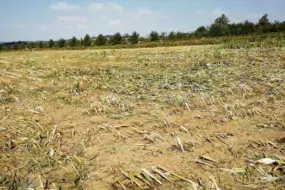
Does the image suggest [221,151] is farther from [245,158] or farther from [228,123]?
[228,123]

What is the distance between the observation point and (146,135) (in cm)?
411

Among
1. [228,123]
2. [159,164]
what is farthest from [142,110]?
[159,164]

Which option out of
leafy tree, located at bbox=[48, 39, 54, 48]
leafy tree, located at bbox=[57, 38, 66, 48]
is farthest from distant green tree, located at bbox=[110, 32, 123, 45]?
leafy tree, located at bbox=[48, 39, 54, 48]

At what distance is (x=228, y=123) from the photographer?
4.59m

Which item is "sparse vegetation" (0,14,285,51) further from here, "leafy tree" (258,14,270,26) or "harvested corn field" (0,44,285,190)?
"harvested corn field" (0,44,285,190)

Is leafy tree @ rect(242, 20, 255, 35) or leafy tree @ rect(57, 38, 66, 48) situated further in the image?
leafy tree @ rect(242, 20, 255, 35)

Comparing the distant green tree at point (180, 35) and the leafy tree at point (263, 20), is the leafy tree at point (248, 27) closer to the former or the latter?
the leafy tree at point (263, 20)

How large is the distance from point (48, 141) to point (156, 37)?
43.5m

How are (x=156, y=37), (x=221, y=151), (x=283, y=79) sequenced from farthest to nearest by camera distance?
(x=156, y=37), (x=283, y=79), (x=221, y=151)

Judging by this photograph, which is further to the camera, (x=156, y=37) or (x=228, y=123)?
(x=156, y=37)

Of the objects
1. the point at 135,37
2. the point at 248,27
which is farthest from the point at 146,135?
the point at 248,27

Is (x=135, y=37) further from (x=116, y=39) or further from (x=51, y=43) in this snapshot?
(x=51, y=43)

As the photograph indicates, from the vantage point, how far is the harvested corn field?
10.2 ft

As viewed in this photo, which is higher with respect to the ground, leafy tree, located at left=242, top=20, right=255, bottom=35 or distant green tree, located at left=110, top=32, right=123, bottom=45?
leafy tree, located at left=242, top=20, right=255, bottom=35
